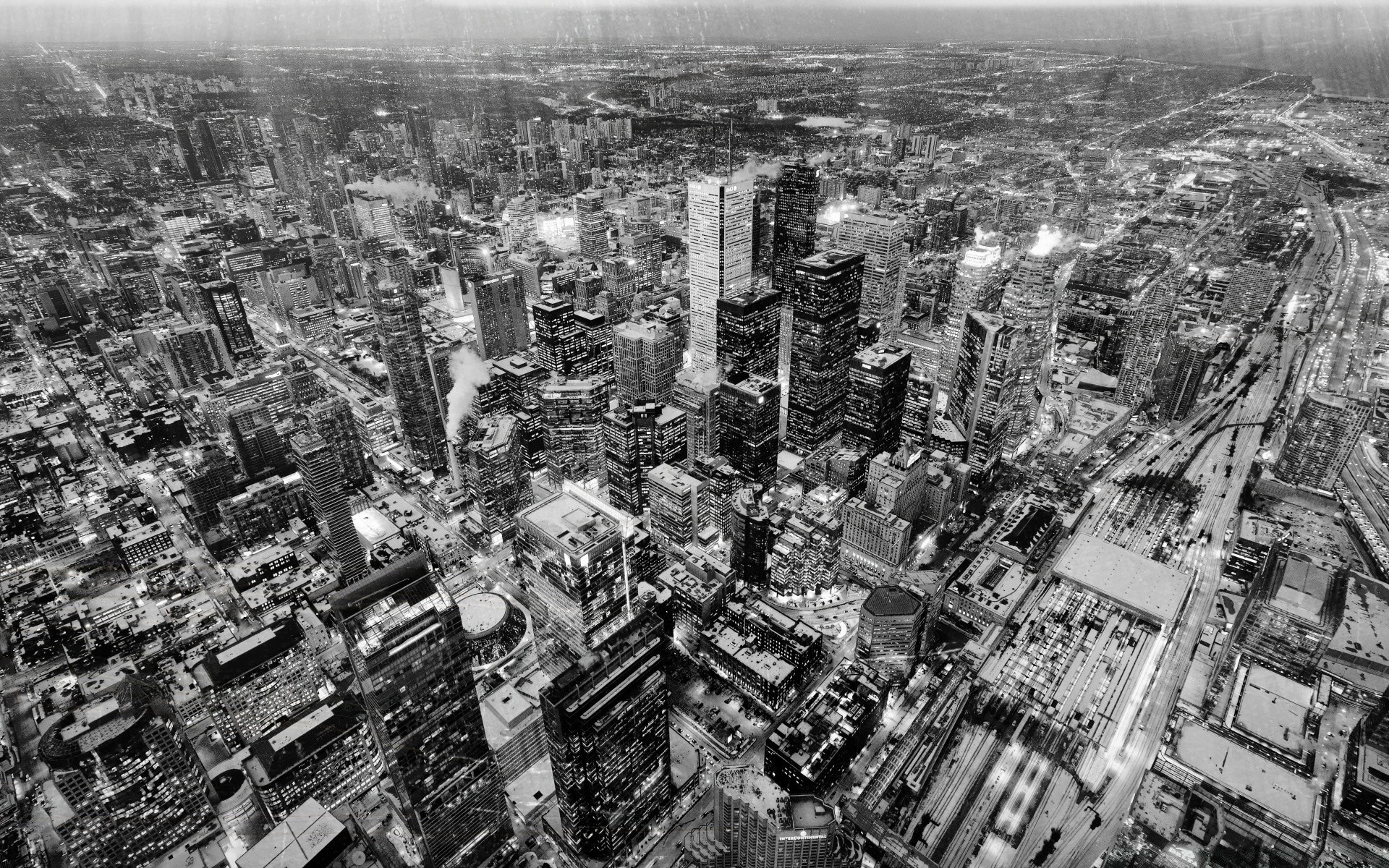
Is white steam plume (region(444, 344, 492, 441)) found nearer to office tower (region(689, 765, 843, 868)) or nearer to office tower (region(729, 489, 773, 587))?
office tower (region(729, 489, 773, 587))

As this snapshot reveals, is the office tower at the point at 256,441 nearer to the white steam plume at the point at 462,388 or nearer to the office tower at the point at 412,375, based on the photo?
the office tower at the point at 412,375

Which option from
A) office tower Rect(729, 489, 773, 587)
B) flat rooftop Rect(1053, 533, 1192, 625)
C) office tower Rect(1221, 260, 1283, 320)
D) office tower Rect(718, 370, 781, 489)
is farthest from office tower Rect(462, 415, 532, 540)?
office tower Rect(1221, 260, 1283, 320)

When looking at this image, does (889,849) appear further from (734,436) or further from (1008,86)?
(1008,86)

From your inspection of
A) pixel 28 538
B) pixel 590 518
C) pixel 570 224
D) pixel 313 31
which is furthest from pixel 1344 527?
pixel 313 31

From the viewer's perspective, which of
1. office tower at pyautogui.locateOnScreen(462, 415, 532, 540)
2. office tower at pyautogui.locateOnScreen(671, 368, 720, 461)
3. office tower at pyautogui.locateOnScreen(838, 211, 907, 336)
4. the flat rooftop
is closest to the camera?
the flat rooftop

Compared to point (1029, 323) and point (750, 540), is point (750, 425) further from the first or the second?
point (1029, 323)

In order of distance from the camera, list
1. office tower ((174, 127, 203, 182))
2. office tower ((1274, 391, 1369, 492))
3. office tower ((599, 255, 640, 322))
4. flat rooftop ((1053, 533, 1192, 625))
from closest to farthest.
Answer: flat rooftop ((1053, 533, 1192, 625)) → office tower ((1274, 391, 1369, 492)) → office tower ((599, 255, 640, 322)) → office tower ((174, 127, 203, 182))

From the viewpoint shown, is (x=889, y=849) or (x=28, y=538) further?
(x=28, y=538)
